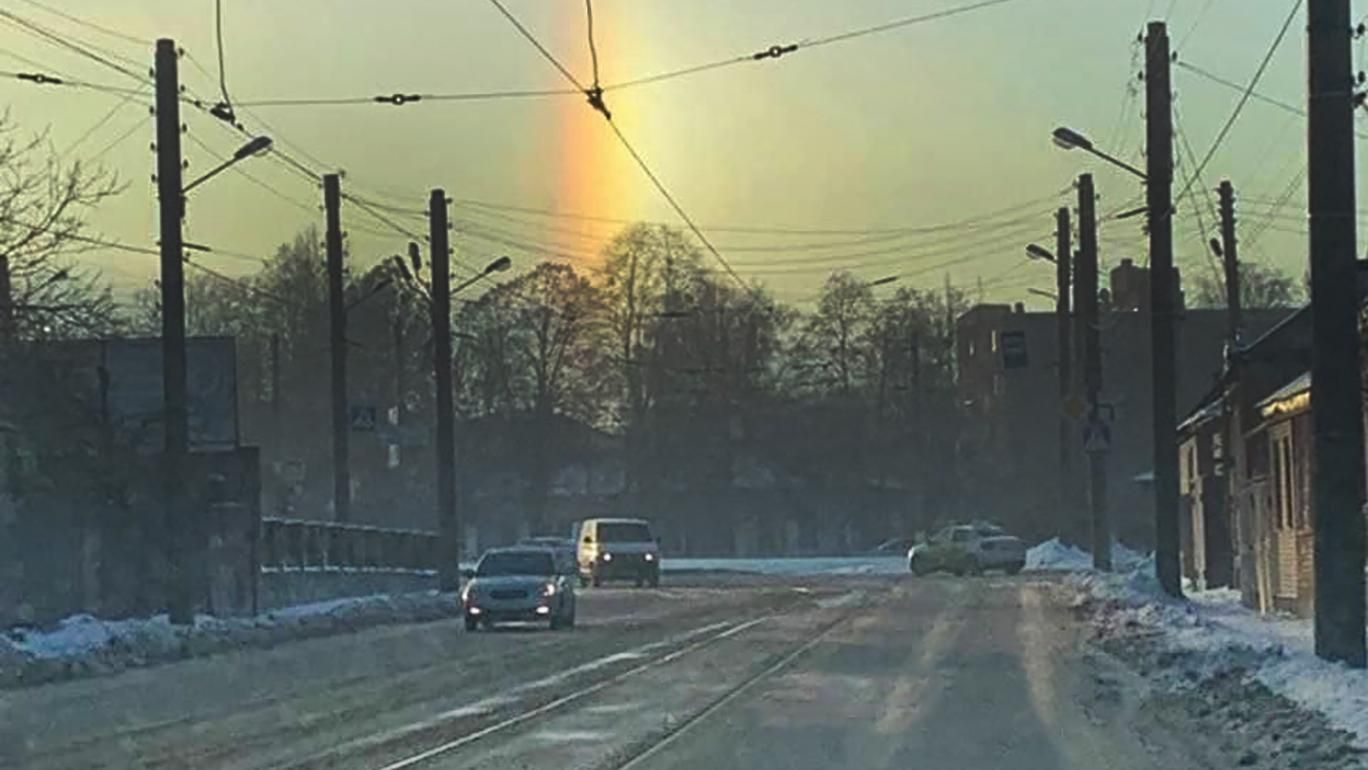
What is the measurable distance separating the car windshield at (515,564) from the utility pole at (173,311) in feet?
21.2

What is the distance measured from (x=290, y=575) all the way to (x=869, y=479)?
68280 mm

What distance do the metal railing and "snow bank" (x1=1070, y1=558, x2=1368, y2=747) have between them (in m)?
16.8

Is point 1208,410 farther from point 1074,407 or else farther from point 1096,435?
point 1074,407

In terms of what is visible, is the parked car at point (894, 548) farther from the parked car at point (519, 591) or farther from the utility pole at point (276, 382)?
the parked car at point (519, 591)

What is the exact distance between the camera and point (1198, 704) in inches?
814

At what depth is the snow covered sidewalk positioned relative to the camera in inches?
646

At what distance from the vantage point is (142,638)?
33688 mm

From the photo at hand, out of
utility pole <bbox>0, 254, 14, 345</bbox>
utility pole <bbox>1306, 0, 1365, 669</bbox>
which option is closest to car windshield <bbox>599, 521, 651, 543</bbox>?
utility pole <bbox>0, 254, 14, 345</bbox>

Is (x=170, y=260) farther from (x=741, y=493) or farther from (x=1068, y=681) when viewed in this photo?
(x=741, y=493)

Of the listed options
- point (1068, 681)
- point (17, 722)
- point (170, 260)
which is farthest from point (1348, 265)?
point (170, 260)

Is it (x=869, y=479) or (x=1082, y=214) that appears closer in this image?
(x=1082, y=214)

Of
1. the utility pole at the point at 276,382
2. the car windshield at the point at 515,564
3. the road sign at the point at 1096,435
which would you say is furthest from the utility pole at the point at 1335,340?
the utility pole at the point at 276,382

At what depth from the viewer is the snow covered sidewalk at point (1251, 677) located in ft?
53.8

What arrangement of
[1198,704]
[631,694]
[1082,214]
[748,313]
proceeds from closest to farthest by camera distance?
1. [1198,704]
2. [631,694]
3. [1082,214]
4. [748,313]
